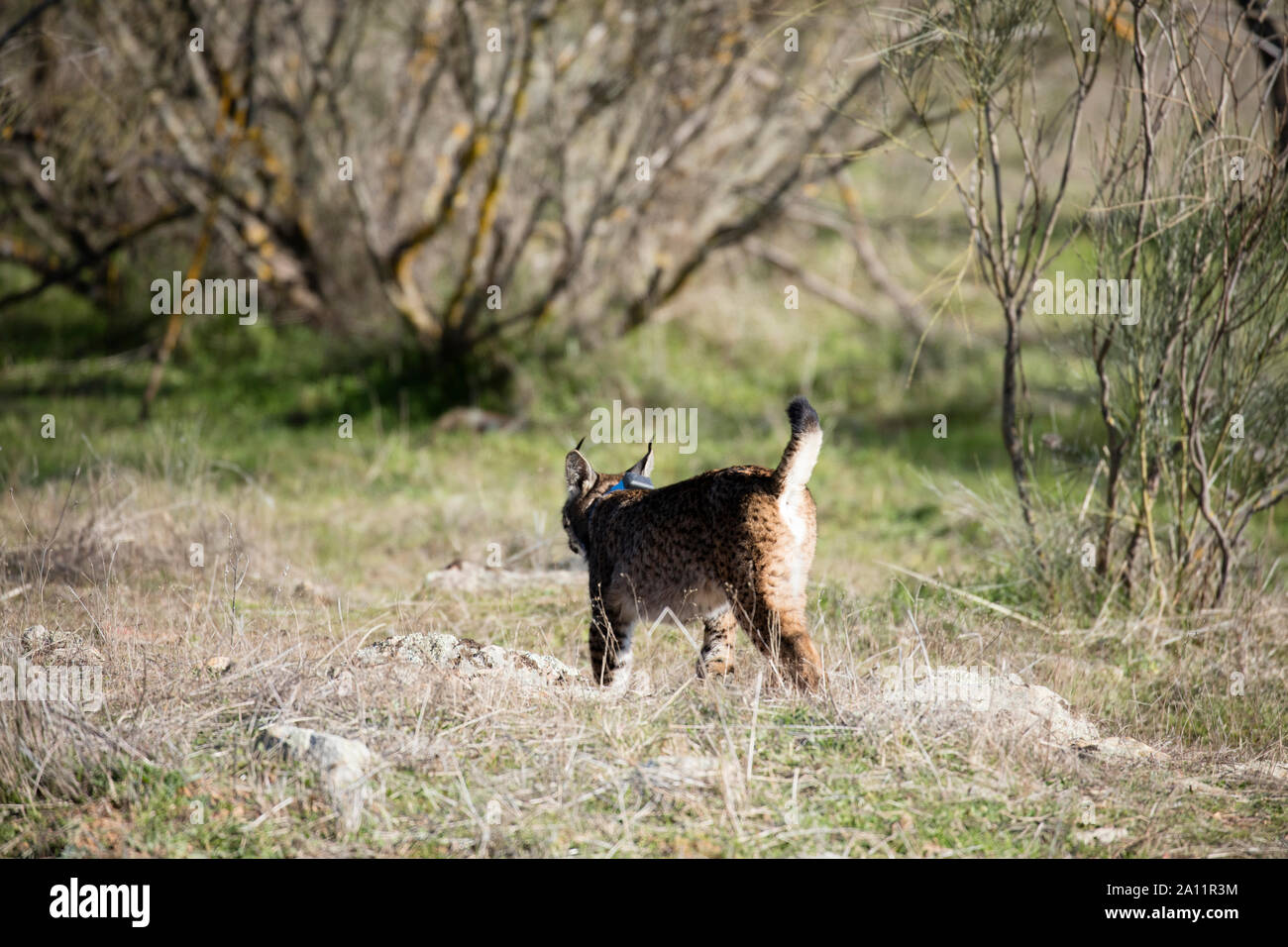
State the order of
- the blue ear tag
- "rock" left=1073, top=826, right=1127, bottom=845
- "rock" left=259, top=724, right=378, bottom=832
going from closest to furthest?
"rock" left=259, top=724, right=378, bottom=832
"rock" left=1073, top=826, right=1127, bottom=845
the blue ear tag

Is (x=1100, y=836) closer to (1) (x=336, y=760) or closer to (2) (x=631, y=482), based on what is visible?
(1) (x=336, y=760)

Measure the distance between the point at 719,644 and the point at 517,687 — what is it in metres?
1.00

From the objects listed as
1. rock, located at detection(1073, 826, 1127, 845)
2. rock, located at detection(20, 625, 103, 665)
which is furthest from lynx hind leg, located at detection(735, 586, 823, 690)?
rock, located at detection(20, 625, 103, 665)

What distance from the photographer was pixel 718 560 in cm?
459

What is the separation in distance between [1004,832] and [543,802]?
1462mm

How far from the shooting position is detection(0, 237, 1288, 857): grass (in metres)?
3.79

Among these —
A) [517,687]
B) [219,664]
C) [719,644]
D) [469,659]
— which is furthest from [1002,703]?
[219,664]

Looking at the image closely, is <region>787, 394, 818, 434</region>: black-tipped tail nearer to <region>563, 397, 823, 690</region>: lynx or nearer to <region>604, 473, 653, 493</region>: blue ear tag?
<region>563, 397, 823, 690</region>: lynx

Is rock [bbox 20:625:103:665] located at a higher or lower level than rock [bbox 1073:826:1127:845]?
higher

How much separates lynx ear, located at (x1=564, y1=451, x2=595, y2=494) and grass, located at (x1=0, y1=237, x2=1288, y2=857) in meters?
0.72

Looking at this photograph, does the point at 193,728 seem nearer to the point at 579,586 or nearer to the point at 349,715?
the point at 349,715

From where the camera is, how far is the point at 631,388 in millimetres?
11211

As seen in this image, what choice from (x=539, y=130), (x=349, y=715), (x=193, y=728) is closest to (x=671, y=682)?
(x=349, y=715)

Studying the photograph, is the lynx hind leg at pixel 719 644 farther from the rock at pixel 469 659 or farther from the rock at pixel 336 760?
the rock at pixel 336 760
